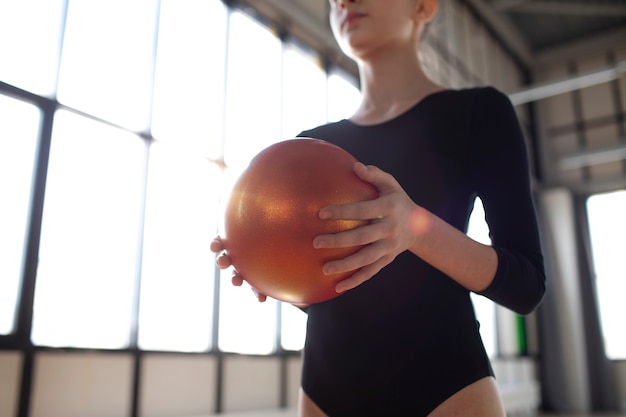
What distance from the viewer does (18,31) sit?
11.6ft

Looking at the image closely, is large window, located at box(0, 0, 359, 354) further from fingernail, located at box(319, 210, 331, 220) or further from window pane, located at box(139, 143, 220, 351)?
fingernail, located at box(319, 210, 331, 220)

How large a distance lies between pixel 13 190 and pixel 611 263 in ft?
30.6

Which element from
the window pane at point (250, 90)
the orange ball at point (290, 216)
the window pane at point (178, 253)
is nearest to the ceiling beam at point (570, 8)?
the window pane at point (250, 90)

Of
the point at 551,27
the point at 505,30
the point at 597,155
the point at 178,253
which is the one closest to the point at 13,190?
the point at 178,253

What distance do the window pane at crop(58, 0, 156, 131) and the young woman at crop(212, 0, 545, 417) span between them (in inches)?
127

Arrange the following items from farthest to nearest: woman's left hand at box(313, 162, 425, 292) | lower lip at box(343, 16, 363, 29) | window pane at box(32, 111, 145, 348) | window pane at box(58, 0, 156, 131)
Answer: window pane at box(58, 0, 156, 131)
window pane at box(32, 111, 145, 348)
lower lip at box(343, 16, 363, 29)
woman's left hand at box(313, 162, 425, 292)

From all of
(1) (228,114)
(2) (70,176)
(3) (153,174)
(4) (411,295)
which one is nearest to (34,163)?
(2) (70,176)

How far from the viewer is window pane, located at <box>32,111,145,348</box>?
3.54 metres

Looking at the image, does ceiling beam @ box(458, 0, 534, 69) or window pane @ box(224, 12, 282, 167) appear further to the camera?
ceiling beam @ box(458, 0, 534, 69)

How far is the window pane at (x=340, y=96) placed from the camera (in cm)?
643

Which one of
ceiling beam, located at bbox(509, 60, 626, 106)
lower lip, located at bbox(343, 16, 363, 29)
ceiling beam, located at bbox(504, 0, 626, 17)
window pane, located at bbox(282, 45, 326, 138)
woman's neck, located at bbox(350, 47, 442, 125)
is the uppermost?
ceiling beam, located at bbox(504, 0, 626, 17)

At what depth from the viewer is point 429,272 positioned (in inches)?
37.5

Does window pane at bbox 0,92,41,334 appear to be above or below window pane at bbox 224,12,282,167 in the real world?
below

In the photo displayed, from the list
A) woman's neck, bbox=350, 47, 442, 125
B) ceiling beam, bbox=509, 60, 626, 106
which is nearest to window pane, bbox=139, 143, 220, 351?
woman's neck, bbox=350, 47, 442, 125
